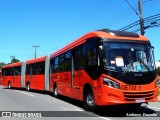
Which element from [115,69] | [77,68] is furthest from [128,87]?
[77,68]

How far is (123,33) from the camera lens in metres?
13.2

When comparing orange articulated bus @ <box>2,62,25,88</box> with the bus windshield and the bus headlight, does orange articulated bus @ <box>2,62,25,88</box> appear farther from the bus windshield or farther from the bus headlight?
the bus headlight

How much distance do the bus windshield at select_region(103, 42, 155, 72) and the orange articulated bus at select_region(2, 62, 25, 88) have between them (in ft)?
69.2

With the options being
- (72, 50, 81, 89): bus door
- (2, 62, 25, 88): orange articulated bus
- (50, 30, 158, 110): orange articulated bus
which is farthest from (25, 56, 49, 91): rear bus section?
(50, 30, 158, 110): orange articulated bus

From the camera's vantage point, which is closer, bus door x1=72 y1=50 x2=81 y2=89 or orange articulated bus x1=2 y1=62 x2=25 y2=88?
bus door x1=72 y1=50 x2=81 y2=89

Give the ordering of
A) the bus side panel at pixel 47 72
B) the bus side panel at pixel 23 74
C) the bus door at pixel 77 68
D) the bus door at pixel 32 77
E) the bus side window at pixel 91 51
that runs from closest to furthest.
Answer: the bus side window at pixel 91 51
the bus door at pixel 77 68
the bus side panel at pixel 47 72
the bus door at pixel 32 77
the bus side panel at pixel 23 74

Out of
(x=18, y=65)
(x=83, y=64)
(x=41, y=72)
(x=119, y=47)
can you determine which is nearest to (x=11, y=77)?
(x=18, y=65)

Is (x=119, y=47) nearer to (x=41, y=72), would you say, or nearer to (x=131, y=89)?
(x=131, y=89)

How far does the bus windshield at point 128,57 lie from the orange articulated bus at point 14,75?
21.1 meters

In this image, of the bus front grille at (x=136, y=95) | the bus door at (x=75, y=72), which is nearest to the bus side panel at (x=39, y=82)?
the bus door at (x=75, y=72)

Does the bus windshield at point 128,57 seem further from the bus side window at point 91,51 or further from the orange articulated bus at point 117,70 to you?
the bus side window at point 91,51

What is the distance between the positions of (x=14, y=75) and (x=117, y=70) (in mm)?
24863

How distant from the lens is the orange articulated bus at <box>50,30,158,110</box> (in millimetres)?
11948

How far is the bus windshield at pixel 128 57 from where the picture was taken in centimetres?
1215
